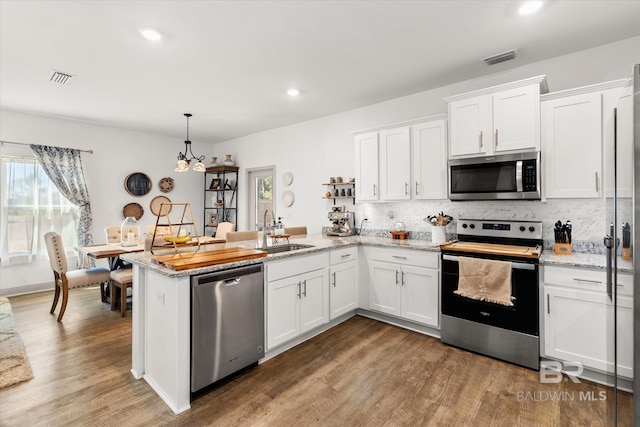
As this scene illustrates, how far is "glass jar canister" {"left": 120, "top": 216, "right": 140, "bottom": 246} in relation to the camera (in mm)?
4105

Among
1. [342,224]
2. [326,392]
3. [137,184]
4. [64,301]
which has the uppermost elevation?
[137,184]

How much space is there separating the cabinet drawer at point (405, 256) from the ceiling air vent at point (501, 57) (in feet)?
6.33

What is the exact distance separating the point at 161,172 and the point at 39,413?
485 centimetres

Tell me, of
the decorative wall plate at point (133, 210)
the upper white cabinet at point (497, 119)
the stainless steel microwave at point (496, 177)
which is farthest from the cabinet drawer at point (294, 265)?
the decorative wall plate at point (133, 210)

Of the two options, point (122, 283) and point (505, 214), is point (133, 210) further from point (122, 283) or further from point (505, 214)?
point (505, 214)

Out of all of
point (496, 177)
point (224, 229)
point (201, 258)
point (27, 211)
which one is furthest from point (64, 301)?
point (496, 177)

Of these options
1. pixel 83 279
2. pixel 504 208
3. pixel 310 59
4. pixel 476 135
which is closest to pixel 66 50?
pixel 310 59

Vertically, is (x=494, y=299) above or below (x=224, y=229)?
below

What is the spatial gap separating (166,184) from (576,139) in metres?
6.36

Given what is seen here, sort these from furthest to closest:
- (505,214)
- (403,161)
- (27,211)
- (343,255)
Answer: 1. (27,211)
2. (403,161)
3. (343,255)
4. (505,214)

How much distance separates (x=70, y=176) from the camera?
4.93 meters

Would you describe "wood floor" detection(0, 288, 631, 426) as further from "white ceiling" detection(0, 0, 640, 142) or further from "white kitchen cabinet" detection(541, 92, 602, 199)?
"white ceiling" detection(0, 0, 640, 142)

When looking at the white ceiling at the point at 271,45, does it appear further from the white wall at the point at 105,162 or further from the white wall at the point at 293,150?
the white wall at the point at 105,162

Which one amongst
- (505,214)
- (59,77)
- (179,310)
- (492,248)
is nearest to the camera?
(179,310)
